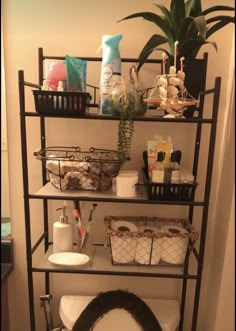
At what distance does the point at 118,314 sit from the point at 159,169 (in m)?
0.60

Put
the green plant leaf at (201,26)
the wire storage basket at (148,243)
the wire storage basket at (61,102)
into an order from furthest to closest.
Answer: the wire storage basket at (148,243) < the wire storage basket at (61,102) < the green plant leaf at (201,26)

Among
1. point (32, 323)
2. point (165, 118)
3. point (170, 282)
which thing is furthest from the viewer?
point (170, 282)

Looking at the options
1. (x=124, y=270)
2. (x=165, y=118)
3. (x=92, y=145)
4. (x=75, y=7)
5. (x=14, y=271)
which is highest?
(x=75, y=7)

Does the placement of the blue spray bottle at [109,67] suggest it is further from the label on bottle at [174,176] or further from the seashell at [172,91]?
the label on bottle at [174,176]

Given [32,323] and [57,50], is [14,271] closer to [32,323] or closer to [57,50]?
[32,323]

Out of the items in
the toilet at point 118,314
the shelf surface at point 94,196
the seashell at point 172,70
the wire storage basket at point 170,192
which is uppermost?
the seashell at point 172,70

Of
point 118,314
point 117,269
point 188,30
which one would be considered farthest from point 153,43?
point 118,314

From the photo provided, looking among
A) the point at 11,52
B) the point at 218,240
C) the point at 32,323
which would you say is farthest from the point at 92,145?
the point at 32,323

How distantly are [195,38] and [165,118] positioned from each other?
1.00 feet

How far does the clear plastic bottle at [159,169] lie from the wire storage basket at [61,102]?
1.02 feet

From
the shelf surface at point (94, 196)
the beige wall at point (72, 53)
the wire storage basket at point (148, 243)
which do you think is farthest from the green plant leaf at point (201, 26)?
the wire storage basket at point (148, 243)

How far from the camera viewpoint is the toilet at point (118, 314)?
48.1 inches

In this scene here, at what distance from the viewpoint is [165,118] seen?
1067 mm

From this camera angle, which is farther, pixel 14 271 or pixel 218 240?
pixel 14 271
